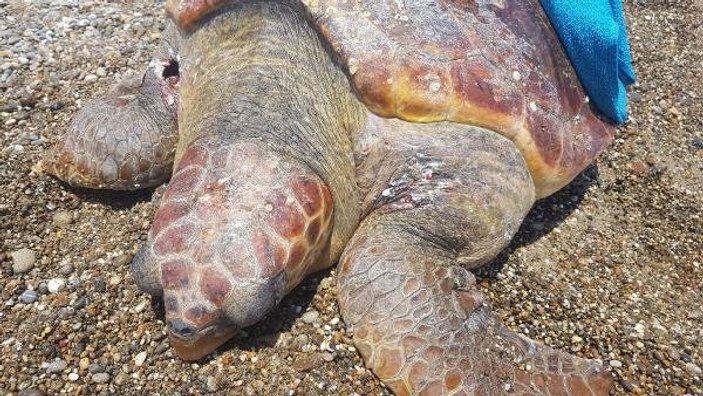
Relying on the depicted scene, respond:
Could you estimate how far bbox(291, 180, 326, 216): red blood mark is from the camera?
1.94 meters

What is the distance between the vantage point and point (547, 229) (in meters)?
2.70

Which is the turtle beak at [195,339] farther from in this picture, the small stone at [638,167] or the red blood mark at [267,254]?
the small stone at [638,167]

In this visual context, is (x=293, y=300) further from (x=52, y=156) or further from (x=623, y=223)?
(x=623, y=223)

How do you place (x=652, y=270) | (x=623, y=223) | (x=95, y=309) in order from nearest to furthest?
(x=95, y=309)
(x=652, y=270)
(x=623, y=223)

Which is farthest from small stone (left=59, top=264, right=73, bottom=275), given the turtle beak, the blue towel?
the blue towel

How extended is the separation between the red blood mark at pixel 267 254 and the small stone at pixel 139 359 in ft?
1.83

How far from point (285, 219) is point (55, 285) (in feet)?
3.31

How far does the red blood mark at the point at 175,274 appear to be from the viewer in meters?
1.78

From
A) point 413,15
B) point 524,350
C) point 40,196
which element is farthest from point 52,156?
point 524,350

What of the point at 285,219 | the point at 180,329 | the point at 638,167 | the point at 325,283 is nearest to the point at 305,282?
the point at 325,283

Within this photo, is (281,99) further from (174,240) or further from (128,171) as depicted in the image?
(128,171)

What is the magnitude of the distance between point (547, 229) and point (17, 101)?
2.68 metres

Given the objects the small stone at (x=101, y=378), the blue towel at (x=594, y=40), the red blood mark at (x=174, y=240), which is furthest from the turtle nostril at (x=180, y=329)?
the blue towel at (x=594, y=40)

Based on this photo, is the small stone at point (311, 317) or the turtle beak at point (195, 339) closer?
the turtle beak at point (195, 339)
